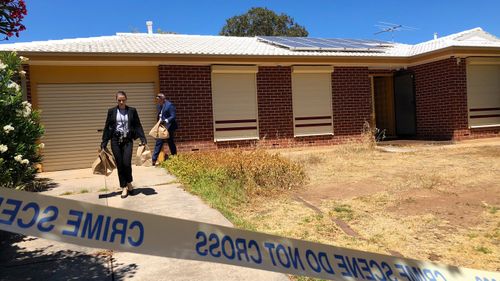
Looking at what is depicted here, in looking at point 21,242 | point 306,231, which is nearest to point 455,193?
point 306,231

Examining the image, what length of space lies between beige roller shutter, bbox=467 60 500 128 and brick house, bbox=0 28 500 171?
0.11 ft

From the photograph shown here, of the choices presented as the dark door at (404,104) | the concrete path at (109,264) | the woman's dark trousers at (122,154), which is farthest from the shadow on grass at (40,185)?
the dark door at (404,104)

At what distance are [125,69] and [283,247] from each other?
→ 10.1 metres

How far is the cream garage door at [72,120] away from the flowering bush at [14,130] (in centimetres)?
346

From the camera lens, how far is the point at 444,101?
46.0ft

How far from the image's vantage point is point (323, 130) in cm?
1388

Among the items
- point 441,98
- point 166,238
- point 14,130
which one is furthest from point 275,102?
point 166,238

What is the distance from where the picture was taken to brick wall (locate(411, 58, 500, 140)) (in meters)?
13.7

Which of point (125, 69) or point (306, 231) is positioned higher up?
point (125, 69)

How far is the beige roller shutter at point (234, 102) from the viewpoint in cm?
Answer: 1259

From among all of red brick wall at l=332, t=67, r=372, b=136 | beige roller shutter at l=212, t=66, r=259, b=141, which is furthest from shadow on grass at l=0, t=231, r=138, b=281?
red brick wall at l=332, t=67, r=372, b=136

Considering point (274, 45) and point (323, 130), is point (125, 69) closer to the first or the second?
point (274, 45)

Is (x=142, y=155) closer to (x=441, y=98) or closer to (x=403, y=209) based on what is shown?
(x=403, y=209)

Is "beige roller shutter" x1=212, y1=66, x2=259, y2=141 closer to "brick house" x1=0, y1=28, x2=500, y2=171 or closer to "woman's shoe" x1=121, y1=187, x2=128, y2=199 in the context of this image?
"brick house" x1=0, y1=28, x2=500, y2=171
